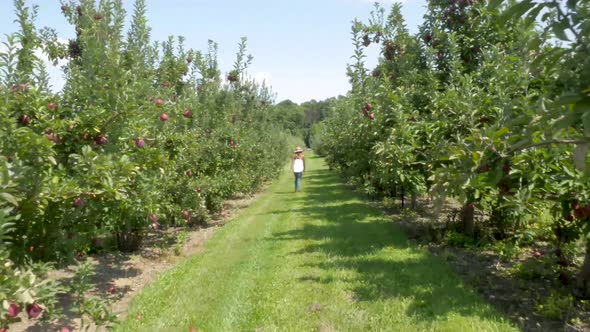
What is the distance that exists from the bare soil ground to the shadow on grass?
2.18 m

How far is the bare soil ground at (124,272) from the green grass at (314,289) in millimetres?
302

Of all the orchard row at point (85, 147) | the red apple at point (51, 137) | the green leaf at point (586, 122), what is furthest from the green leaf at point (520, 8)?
the red apple at point (51, 137)

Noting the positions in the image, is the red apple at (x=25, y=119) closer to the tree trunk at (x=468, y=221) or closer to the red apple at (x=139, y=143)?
the red apple at (x=139, y=143)

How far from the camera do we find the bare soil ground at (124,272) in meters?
5.03

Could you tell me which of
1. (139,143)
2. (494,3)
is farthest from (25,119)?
(494,3)

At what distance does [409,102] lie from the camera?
8.65 meters

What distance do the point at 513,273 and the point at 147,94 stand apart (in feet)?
19.4

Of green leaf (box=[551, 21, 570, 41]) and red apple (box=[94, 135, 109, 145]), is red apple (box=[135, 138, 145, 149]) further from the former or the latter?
green leaf (box=[551, 21, 570, 41])

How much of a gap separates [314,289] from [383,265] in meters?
1.44

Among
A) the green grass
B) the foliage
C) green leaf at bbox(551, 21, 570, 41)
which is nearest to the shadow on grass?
the green grass

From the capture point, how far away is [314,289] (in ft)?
19.1

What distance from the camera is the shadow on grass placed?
Result: 16.5 feet

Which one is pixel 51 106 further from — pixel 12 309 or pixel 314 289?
pixel 314 289

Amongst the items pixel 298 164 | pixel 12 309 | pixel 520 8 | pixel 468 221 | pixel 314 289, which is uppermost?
pixel 520 8
